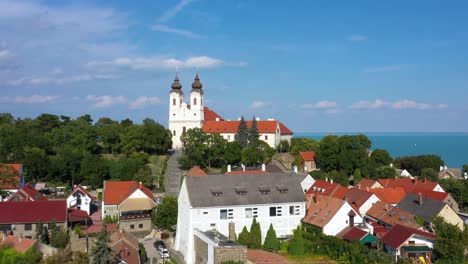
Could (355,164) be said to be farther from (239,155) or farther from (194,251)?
(194,251)

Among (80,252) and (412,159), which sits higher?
(412,159)

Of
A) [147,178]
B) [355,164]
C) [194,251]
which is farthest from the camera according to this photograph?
[355,164]

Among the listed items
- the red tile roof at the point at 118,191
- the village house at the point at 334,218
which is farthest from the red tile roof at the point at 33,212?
the village house at the point at 334,218

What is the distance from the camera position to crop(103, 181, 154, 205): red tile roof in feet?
143

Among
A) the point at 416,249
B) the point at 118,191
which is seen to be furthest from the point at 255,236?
the point at 118,191

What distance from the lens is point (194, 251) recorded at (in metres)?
33.7

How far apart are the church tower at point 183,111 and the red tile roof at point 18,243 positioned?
51.8 m

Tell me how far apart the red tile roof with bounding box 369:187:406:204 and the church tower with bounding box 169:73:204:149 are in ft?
138

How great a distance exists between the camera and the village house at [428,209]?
36531 mm

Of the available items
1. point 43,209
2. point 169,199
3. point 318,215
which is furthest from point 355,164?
point 43,209

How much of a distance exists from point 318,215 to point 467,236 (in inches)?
432

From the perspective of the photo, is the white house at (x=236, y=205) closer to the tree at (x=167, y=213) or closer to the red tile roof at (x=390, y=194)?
the tree at (x=167, y=213)

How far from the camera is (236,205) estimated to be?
35.3 m

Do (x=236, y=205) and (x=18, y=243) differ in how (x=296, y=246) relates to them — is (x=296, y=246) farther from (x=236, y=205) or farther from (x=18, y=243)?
(x=18, y=243)
